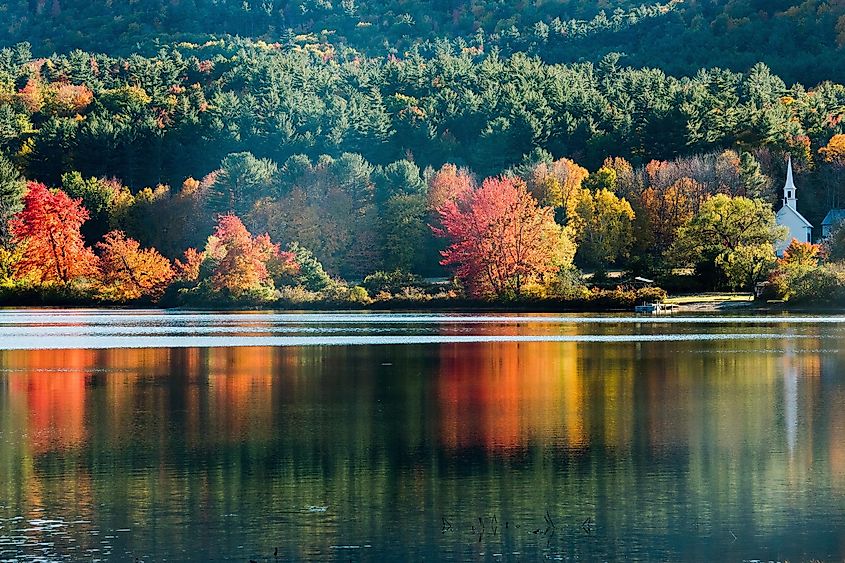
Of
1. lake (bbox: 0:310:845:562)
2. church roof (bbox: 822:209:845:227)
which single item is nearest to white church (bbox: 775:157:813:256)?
church roof (bbox: 822:209:845:227)

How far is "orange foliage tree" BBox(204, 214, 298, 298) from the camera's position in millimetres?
89875

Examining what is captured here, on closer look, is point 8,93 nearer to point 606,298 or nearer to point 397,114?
point 397,114

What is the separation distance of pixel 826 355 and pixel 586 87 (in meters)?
91.4

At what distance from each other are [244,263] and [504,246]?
1705 cm

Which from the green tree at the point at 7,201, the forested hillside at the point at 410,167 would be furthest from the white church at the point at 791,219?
the green tree at the point at 7,201

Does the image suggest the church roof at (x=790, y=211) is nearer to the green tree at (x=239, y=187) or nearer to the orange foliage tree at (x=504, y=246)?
the orange foliage tree at (x=504, y=246)

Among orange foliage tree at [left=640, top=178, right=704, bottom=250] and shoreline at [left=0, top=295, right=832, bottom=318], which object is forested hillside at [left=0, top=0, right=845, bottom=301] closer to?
orange foliage tree at [left=640, top=178, right=704, bottom=250]

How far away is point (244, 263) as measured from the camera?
89688 mm

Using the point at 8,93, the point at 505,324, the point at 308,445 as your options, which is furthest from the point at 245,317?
the point at 8,93

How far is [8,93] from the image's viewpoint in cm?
13638

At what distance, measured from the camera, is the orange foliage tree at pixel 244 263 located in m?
89.9

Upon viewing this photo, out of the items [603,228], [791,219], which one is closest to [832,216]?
[791,219]

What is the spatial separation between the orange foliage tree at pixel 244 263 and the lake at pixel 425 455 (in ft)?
144

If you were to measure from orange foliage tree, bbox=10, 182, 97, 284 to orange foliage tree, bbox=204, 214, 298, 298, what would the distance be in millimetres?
10546
